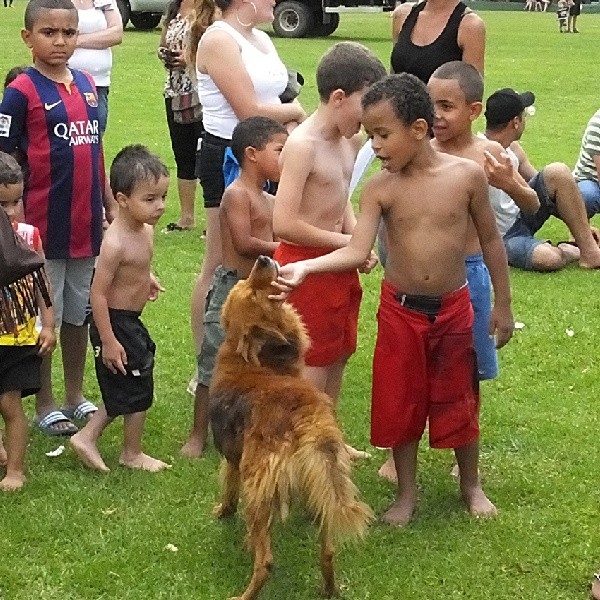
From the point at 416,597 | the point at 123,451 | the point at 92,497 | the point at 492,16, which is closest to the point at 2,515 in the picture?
the point at 92,497

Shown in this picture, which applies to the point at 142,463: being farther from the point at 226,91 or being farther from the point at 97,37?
the point at 97,37

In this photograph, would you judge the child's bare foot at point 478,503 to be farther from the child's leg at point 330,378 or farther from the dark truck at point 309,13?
the dark truck at point 309,13

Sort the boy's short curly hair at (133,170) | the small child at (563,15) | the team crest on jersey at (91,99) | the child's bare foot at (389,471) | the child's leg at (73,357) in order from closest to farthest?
the boy's short curly hair at (133,170)
the child's bare foot at (389,471)
the team crest on jersey at (91,99)
the child's leg at (73,357)
the small child at (563,15)

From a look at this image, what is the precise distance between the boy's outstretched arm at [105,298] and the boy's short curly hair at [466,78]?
4.96ft

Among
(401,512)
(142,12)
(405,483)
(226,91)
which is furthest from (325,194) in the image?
(142,12)

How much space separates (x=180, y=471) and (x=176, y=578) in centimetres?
91

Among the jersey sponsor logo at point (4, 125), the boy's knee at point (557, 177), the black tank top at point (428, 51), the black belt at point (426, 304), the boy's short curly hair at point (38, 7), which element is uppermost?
the boy's short curly hair at point (38, 7)

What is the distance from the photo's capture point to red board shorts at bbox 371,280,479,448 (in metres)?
4.16

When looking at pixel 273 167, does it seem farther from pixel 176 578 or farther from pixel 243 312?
pixel 176 578

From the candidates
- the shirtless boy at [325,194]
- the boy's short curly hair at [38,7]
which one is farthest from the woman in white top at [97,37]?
the shirtless boy at [325,194]

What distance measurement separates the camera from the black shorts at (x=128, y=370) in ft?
15.2

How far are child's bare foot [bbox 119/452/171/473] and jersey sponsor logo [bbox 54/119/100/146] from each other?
55.3 inches

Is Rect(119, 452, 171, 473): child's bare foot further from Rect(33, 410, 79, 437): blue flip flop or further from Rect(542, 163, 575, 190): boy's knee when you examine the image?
Rect(542, 163, 575, 190): boy's knee

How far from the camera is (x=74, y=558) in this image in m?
4.03
